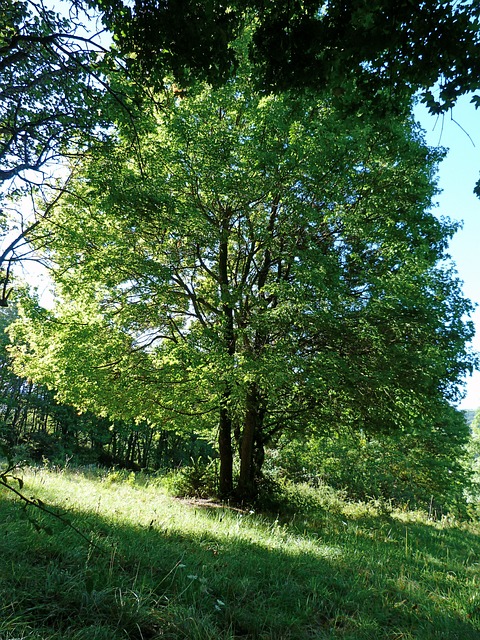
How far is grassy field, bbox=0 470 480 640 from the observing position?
268cm

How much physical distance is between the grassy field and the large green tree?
265 cm

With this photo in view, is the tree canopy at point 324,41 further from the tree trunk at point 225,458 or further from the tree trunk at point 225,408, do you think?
the tree trunk at point 225,458

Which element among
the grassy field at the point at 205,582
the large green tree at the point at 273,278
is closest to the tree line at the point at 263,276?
the large green tree at the point at 273,278

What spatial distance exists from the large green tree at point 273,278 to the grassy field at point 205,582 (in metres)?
2.65

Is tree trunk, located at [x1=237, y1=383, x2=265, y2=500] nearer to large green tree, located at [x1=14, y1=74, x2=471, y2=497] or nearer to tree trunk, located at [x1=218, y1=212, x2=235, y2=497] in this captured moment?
tree trunk, located at [x1=218, y1=212, x2=235, y2=497]

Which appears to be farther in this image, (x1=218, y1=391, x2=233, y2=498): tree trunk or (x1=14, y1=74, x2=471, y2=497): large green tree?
(x1=218, y1=391, x2=233, y2=498): tree trunk

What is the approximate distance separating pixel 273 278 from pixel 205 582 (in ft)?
21.8

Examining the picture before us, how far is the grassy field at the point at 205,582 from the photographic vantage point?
105 inches

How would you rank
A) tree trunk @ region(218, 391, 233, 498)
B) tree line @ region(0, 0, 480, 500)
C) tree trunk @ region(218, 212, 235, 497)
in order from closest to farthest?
1. tree line @ region(0, 0, 480, 500)
2. tree trunk @ region(218, 212, 235, 497)
3. tree trunk @ region(218, 391, 233, 498)

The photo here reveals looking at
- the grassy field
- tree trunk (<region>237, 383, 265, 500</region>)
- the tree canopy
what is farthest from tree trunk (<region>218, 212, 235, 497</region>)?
the tree canopy

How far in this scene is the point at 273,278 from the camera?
905 cm

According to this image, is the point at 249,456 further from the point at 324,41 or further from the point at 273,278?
the point at 324,41

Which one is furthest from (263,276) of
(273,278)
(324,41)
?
(324,41)

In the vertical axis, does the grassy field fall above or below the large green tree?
below
